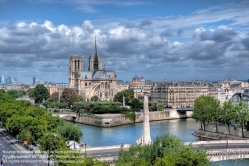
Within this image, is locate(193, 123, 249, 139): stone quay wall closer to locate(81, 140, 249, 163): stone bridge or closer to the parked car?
locate(81, 140, 249, 163): stone bridge

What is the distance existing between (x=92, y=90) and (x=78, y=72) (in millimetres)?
12476

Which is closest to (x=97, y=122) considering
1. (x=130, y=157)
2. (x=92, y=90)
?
(x=92, y=90)

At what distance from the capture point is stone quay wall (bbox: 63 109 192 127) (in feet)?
266

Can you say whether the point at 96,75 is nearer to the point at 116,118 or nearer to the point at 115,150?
the point at 116,118

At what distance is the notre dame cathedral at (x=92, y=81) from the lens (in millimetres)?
125875

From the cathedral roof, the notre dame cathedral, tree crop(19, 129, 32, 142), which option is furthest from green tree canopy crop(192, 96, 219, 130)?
the cathedral roof

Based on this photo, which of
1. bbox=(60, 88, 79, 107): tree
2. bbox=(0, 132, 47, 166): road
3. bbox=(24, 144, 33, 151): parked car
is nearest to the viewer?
bbox=(0, 132, 47, 166): road

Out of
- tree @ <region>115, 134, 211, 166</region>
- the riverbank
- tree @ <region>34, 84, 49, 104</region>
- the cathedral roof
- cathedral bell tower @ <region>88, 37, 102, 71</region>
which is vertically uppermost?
cathedral bell tower @ <region>88, 37, 102, 71</region>

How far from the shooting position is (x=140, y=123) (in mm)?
85625

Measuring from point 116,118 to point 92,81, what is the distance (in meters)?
51.4

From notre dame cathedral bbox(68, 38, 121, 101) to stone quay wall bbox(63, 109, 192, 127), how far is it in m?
33.8

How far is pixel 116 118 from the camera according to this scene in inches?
3246

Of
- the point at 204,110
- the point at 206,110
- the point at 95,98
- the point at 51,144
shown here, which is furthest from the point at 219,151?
the point at 95,98

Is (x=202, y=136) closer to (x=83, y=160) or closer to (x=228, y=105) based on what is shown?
(x=228, y=105)
